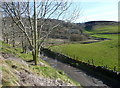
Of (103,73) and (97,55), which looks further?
(97,55)

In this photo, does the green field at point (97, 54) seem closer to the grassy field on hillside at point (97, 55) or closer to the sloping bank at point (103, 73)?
the grassy field on hillside at point (97, 55)

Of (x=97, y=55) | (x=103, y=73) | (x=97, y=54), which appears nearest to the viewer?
(x=103, y=73)

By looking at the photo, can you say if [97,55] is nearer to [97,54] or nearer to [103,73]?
[97,54]

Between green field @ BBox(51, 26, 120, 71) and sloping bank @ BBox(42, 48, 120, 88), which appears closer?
sloping bank @ BBox(42, 48, 120, 88)

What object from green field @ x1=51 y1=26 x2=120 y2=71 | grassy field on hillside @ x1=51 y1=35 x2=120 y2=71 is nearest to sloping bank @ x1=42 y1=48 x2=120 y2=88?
green field @ x1=51 y1=26 x2=120 y2=71

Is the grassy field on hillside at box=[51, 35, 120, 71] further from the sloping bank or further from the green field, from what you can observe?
the sloping bank

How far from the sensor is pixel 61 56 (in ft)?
102

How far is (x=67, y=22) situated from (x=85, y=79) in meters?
7.33

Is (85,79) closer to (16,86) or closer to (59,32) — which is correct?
(59,32)

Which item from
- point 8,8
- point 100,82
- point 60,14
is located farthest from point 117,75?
point 8,8

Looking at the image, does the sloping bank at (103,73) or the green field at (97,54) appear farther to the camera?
the green field at (97,54)

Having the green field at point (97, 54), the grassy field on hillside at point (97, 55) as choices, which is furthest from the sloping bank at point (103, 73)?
the grassy field on hillside at point (97, 55)

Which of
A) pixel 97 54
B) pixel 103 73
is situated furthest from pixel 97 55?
pixel 103 73

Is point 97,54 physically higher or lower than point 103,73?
higher
